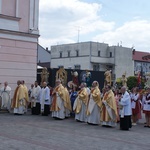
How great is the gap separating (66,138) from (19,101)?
7378mm

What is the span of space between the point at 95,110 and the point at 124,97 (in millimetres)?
1825

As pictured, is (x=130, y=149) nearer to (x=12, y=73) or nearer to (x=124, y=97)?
(x=124, y=97)

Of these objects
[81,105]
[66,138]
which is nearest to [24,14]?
[81,105]

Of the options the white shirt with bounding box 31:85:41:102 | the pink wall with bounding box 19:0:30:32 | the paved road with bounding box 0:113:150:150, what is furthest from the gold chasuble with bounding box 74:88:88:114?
the pink wall with bounding box 19:0:30:32

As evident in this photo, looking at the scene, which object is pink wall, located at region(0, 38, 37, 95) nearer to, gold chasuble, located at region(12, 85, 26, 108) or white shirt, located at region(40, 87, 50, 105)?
gold chasuble, located at region(12, 85, 26, 108)

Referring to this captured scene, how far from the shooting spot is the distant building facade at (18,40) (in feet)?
60.6

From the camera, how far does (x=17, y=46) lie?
750 inches

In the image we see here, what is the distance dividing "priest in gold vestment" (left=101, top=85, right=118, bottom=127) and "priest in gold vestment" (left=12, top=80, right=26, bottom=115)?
516cm

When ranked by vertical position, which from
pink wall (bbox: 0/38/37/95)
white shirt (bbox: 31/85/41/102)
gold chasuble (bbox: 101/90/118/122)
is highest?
pink wall (bbox: 0/38/37/95)

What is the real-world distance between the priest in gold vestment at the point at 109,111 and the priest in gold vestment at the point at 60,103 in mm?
2568

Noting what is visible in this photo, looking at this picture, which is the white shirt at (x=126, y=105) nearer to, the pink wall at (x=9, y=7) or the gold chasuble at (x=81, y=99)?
the gold chasuble at (x=81, y=99)

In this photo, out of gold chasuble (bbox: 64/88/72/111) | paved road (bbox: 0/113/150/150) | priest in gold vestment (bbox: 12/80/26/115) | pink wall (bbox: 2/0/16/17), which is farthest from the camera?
pink wall (bbox: 2/0/16/17)

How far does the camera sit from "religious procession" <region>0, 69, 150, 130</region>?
43.5ft

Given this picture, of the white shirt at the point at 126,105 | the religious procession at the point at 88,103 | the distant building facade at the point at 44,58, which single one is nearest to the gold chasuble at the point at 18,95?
the religious procession at the point at 88,103
